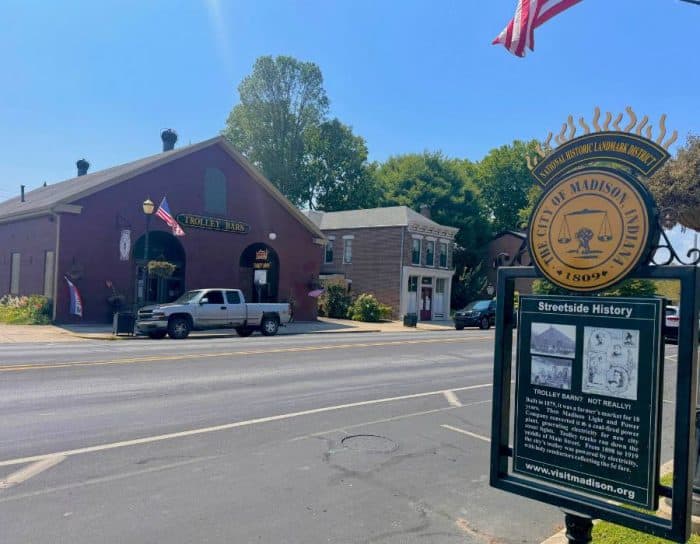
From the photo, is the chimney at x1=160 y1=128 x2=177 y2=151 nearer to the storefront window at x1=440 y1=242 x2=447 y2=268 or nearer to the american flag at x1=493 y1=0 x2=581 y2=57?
the storefront window at x1=440 y1=242 x2=447 y2=268

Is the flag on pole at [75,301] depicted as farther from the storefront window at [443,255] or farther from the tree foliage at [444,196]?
the tree foliage at [444,196]

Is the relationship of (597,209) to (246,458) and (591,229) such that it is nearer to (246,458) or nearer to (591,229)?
(591,229)

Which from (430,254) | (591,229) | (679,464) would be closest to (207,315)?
(591,229)

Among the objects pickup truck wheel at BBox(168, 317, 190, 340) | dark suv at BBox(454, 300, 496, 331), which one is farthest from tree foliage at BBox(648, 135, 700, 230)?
dark suv at BBox(454, 300, 496, 331)

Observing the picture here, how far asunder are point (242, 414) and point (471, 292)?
1661 inches

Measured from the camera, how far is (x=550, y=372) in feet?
12.4

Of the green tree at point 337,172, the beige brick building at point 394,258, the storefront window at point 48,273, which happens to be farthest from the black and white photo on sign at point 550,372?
the green tree at point 337,172

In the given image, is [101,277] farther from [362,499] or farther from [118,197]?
[362,499]

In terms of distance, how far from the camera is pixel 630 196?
3.58 m

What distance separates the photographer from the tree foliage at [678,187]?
22.5 feet

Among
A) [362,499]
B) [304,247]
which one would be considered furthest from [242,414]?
[304,247]

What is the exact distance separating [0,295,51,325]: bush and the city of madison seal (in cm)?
2470

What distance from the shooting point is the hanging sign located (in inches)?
1120

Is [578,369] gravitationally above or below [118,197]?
below
